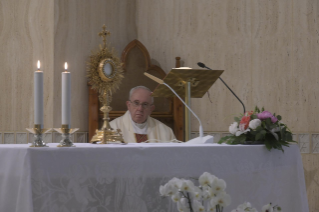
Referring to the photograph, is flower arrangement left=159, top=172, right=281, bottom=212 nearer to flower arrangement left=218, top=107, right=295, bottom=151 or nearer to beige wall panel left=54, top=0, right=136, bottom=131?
flower arrangement left=218, top=107, right=295, bottom=151

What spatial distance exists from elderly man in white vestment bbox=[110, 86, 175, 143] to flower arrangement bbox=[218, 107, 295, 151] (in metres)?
2.81

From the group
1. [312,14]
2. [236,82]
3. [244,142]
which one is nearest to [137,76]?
[236,82]

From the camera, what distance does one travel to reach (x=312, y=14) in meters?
5.95

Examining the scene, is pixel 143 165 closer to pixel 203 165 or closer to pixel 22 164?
pixel 203 165

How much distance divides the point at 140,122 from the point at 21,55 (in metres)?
1.69

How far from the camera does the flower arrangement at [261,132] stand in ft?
9.18

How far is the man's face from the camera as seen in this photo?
576 centimetres

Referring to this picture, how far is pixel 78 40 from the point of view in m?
5.72

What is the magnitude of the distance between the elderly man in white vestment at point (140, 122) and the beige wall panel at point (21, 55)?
3.69ft

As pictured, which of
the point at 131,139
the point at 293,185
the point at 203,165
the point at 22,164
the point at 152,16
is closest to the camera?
the point at 22,164

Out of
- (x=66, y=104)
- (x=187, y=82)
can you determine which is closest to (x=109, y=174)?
(x=66, y=104)

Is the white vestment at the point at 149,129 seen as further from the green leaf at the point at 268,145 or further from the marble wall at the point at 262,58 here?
the green leaf at the point at 268,145

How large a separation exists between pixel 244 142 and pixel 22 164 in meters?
1.36

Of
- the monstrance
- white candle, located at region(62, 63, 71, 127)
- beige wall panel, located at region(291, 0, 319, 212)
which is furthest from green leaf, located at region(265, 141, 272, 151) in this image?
beige wall panel, located at region(291, 0, 319, 212)
